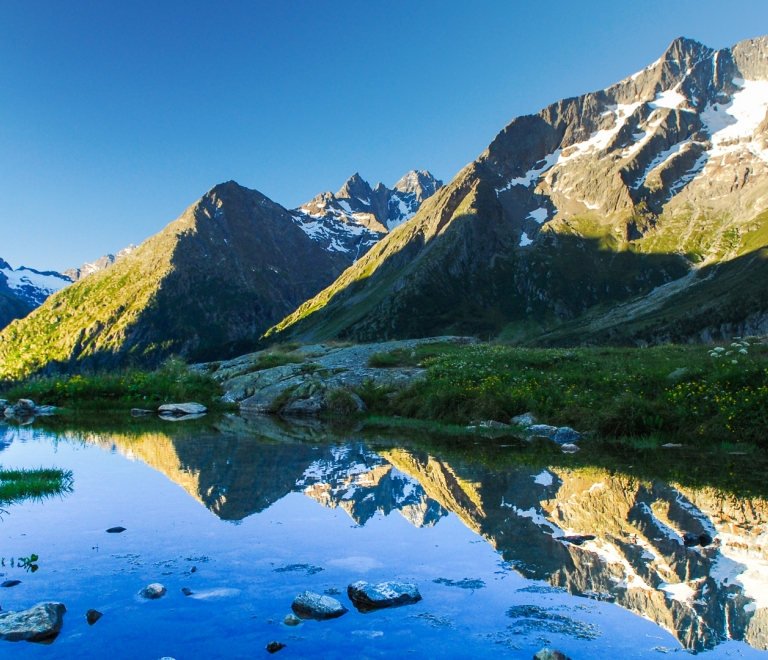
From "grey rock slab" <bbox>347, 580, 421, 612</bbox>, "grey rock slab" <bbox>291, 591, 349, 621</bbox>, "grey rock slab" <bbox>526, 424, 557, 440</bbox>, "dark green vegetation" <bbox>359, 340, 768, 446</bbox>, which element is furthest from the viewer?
"grey rock slab" <bbox>526, 424, 557, 440</bbox>

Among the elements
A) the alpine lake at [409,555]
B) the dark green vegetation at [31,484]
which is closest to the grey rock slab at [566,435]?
the alpine lake at [409,555]

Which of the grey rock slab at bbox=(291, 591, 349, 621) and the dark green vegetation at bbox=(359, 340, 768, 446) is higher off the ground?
the dark green vegetation at bbox=(359, 340, 768, 446)

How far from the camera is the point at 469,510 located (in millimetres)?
9398

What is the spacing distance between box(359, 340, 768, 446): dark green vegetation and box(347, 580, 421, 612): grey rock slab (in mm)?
11713

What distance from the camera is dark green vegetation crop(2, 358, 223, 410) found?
96.7ft

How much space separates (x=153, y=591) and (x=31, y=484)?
6.68 meters

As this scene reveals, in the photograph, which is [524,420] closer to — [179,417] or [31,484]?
[31,484]

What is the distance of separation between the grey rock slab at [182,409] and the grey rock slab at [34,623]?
22180mm

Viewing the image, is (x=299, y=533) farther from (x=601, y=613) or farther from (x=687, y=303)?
(x=687, y=303)

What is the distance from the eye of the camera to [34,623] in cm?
533

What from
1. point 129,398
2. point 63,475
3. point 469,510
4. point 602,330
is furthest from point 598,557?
point 602,330

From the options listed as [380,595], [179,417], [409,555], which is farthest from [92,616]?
[179,417]

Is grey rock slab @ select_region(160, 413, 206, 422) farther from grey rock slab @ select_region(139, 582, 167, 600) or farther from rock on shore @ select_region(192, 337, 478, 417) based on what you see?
grey rock slab @ select_region(139, 582, 167, 600)

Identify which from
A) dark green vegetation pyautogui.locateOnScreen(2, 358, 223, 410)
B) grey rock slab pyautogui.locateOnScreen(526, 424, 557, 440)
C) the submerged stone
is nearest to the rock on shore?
dark green vegetation pyautogui.locateOnScreen(2, 358, 223, 410)
